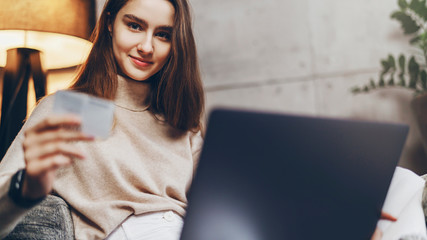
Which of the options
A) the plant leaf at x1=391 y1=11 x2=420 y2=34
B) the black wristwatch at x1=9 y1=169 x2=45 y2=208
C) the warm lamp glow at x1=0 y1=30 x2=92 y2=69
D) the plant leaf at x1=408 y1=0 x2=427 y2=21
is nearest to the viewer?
the black wristwatch at x1=9 y1=169 x2=45 y2=208

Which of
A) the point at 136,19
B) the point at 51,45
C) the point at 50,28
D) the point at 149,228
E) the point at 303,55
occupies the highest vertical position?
the point at 136,19

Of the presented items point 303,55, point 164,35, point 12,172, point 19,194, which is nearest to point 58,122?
point 19,194

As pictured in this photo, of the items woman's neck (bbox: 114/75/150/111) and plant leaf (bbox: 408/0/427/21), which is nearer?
woman's neck (bbox: 114/75/150/111)

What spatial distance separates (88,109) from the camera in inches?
20.8

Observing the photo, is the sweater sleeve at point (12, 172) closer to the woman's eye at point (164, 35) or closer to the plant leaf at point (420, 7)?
the woman's eye at point (164, 35)

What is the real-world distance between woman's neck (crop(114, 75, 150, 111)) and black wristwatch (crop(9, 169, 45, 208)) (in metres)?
0.59

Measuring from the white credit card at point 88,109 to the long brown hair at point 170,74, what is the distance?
27.6 inches

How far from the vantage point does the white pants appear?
104cm

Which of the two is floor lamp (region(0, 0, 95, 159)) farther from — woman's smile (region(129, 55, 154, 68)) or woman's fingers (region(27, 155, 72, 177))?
woman's fingers (region(27, 155, 72, 177))

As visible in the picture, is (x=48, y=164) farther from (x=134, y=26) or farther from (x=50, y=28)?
(x=50, y=28)

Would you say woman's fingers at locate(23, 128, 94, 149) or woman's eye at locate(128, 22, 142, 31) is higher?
woman's eye at locate(128, 22, 142, 31)

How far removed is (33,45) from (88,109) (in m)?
1.26

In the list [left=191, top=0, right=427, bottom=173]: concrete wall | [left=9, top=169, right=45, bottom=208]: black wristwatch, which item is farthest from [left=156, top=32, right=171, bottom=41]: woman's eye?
[left=191, top=0, right=427, bottom=173]: concrete wall

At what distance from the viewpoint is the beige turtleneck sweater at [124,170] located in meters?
1.05
